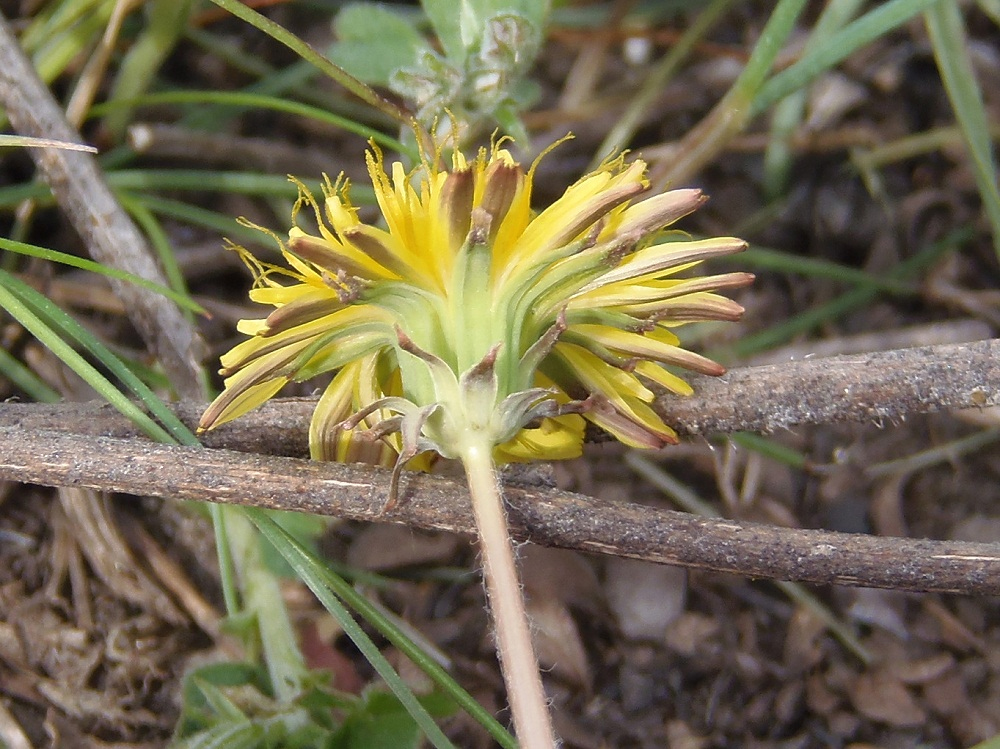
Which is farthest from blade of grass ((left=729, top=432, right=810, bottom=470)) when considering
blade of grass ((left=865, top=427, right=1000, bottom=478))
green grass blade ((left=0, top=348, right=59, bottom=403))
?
green grass blade ((left=0, top=348, right=59, bottom=403))

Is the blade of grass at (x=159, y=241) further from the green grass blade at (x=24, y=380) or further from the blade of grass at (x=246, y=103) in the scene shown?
the green grass blade at (x=24, y=380)

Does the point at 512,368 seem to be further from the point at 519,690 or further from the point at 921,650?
the point at 921,650

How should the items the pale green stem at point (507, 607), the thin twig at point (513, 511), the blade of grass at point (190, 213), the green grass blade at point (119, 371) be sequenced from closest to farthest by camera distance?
the pale green stem at point (507, 607)
the thin twig at point (513, 511)
the green grass blade at point (119, 371)
the blade of grass at point (190, 213)

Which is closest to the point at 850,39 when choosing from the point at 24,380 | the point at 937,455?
the point at 937,455

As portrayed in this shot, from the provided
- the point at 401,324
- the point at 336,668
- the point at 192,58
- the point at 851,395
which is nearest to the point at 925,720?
the point at 851,395

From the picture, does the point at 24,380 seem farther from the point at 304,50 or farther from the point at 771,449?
the point at 771,449

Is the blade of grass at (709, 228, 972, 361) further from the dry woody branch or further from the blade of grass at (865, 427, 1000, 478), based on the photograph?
the dry woody branch

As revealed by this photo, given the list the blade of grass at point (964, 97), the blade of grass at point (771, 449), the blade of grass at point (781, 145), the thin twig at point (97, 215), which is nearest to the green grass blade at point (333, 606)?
the thin twig at point (97, 215)
